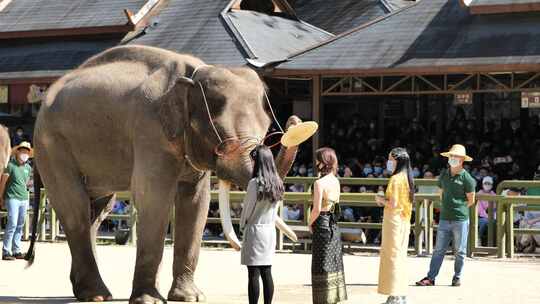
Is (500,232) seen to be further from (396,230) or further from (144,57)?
(144,57)

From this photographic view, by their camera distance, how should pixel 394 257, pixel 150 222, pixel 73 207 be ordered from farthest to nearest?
pixel 73 207, pixel 394 257, pixel 150 222

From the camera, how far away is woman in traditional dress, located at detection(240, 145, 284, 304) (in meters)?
11.2

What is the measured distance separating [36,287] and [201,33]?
594 inches

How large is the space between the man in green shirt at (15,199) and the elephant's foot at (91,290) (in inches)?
259

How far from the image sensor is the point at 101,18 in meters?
31.2

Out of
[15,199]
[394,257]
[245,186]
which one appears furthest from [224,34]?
[245,186]

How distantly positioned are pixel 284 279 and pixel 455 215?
7.76ft

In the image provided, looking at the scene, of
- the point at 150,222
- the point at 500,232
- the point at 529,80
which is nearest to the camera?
the point at 150,222

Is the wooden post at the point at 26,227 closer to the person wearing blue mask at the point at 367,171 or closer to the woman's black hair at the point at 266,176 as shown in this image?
the person wearing blue mask at the point at 367,171

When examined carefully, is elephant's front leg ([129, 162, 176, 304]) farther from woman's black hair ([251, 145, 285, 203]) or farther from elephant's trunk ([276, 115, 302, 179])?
woman's black hair ([251, 145, 285, 203])

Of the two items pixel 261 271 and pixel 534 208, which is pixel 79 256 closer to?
pixel 261 271

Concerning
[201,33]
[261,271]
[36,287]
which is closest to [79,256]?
[36,287]

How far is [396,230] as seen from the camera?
43.7 ft

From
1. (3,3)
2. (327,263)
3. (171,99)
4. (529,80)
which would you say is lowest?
(327,263)
